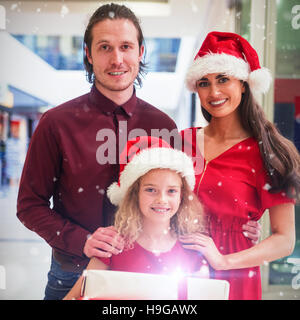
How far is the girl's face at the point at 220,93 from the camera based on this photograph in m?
0.90

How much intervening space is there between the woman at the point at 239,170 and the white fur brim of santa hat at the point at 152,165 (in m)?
0.07

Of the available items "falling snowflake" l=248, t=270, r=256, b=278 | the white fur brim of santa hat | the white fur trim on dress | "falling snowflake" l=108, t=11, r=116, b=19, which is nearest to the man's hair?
"falling snowflake" l=108, t=11, r=116, b=19

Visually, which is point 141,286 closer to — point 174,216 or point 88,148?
point 174,216

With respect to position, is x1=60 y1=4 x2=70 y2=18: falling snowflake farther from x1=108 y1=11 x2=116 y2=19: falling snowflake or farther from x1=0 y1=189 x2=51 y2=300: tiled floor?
x1=0 y1=189 x2=51 y2=300: tiled floor

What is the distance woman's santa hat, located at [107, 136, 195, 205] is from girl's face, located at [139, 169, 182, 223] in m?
0.02

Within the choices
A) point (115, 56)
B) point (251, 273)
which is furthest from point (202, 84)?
point (251, 273)

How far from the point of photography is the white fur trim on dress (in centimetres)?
88

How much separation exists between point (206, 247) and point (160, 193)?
8.0 inches

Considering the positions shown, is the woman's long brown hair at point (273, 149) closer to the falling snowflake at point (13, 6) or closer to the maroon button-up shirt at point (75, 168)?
the maroon button-up shirt at point (75, 168)

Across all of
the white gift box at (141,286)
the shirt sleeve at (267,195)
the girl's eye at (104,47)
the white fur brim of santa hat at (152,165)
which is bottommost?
the white gift box at (141,286)

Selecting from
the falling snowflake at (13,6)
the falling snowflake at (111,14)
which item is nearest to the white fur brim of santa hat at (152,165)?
the falling snowflake at (111,14)

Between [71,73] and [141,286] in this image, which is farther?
[71,73]

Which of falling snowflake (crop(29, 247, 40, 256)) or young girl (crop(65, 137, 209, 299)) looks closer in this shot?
young girl (crop(65, 137, 209, 299))

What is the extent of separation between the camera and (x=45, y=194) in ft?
3.10
